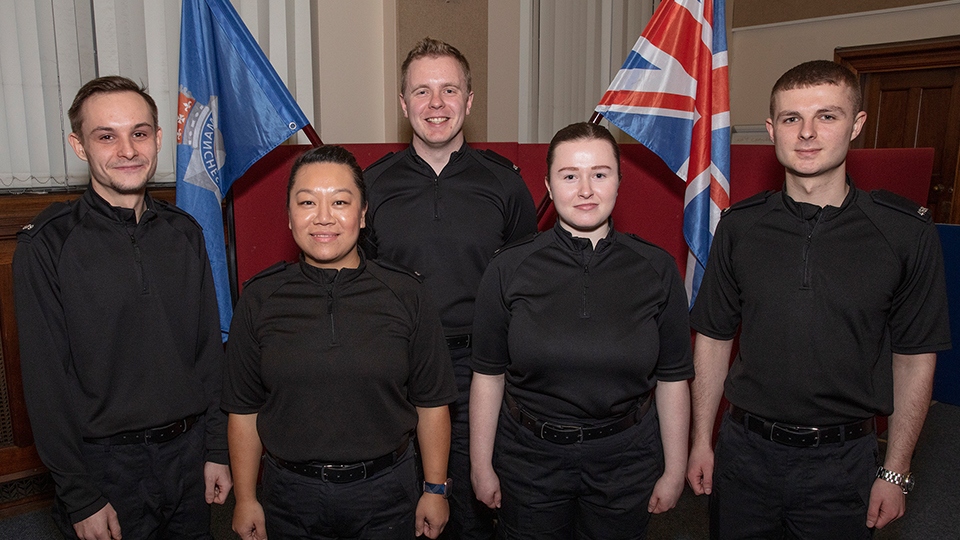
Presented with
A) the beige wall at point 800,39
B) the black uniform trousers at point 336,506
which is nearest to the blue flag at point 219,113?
the black uniform trousers at point 336,506

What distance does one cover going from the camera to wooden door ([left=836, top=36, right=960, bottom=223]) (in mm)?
5621

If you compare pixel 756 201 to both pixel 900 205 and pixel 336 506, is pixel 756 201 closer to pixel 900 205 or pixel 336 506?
pixel 900 205

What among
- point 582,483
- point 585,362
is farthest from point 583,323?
point 582,483

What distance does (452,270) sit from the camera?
1.88 m

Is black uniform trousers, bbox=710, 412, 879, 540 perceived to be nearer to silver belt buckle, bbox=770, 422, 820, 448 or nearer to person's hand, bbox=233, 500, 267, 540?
silver belt buckle, bbox=770, 422, 820, 448

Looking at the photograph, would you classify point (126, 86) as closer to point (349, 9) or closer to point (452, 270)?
point (452, 270)

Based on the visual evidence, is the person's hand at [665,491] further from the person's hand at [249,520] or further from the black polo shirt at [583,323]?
the person's hand at [249,520]

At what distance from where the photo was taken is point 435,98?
6.19ft

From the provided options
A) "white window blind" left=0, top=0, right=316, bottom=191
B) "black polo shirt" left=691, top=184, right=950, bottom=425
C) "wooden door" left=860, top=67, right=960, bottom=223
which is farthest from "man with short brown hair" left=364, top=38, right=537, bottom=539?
"wooden door" left=860, top=67, right=960, bottom=223

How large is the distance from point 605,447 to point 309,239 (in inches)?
31.4

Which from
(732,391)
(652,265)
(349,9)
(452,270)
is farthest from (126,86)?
(349,9)

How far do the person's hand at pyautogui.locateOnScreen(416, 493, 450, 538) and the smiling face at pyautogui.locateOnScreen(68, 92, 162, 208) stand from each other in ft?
3.24

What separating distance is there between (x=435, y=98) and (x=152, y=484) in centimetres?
122

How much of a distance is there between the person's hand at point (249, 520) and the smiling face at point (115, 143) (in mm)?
758
